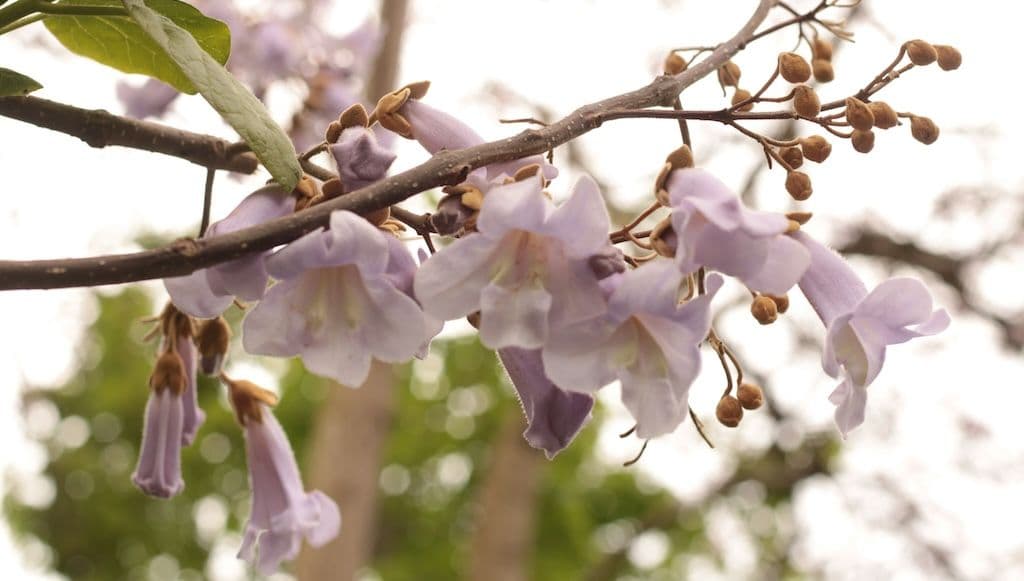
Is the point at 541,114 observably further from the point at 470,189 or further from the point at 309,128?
the point at 470,189

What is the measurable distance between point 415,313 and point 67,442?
8914 mm

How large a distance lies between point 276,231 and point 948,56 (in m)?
0.59

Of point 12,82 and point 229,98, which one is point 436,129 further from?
point 12,82

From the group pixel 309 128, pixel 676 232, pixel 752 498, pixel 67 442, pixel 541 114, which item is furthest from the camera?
pixel 67 442

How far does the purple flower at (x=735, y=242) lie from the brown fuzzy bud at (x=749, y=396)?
224 millimetres

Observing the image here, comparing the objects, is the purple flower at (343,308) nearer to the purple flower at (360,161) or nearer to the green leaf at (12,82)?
the purple flower at (360,161)

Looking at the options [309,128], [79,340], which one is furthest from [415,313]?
[79,340]

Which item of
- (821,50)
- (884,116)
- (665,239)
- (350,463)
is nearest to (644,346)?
(665,239)

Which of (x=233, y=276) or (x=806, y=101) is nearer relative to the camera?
(x=233, y=276)

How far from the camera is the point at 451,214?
61 cm

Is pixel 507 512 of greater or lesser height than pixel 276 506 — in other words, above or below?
below

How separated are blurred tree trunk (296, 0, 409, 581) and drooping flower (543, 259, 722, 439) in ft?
9.13

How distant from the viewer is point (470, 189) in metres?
0.62

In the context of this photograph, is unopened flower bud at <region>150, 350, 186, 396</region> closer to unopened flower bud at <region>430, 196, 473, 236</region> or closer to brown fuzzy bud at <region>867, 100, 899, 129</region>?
unopened flower bud at <region>430, 196, 473, 236</region>
